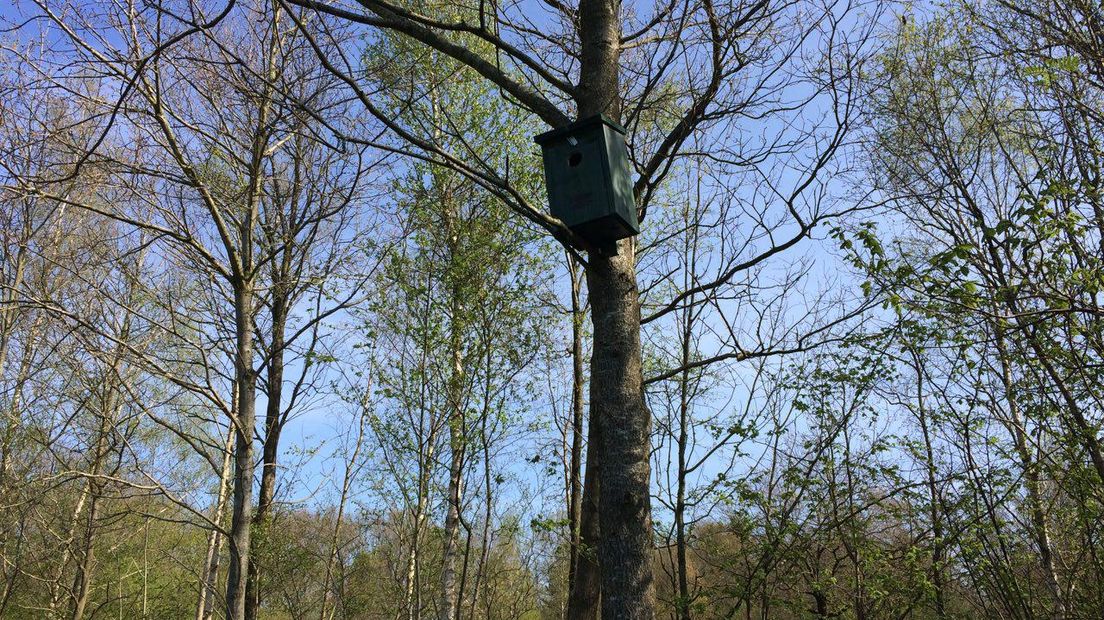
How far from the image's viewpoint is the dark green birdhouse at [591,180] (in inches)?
115

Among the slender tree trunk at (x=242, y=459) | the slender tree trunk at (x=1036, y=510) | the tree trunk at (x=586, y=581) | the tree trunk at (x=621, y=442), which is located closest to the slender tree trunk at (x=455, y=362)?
the tree trunk at (x=586, y=581)

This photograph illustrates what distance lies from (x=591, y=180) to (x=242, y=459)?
371 centimetres

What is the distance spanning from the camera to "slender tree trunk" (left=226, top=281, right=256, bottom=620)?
16.6ft

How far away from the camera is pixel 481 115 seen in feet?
28.7

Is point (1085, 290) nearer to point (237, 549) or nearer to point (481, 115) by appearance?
point (237, 549)

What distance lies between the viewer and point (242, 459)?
5.25 meters

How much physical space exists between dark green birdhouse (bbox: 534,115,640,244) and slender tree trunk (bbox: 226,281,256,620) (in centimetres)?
346

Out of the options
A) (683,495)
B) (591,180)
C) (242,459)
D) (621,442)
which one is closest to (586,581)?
(683,495)

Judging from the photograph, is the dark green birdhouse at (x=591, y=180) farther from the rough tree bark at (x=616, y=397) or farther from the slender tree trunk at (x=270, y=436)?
the slender tree trunk at (x=270, y=436)

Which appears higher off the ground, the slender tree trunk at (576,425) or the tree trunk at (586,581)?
the slender tree trunk at (576,425)

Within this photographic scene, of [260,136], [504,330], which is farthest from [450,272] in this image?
→ [260,136]

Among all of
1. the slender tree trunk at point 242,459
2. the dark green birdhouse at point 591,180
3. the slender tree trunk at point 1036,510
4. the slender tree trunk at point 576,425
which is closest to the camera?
the dark green birdhouse at point 591,180

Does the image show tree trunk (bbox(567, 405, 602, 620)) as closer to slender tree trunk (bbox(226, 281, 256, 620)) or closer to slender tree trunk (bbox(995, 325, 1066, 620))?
slender tree trunk (bbox(226, 281, 256, 620))

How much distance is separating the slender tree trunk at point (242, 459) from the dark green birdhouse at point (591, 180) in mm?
3461
